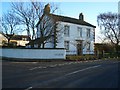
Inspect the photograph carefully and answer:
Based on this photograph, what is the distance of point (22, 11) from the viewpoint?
42250 mm

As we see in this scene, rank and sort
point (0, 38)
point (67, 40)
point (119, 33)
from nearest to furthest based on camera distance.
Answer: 1. point (67, 40)
2. point (0, 38)
3. point (119, 33)

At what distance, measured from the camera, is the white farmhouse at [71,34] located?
43719mm

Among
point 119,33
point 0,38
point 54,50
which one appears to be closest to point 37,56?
point 54,50

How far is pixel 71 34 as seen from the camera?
51.0m

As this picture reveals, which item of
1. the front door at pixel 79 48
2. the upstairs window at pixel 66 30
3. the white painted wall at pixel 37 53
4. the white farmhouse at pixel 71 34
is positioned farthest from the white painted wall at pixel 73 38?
the white painted wall at pixel 37 53

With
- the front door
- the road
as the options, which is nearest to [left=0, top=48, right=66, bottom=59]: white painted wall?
the front door

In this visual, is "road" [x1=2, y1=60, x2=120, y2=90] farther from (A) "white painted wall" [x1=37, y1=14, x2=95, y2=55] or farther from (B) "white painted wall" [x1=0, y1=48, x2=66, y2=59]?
(A) "white painted wall" [x1=37, y1=14, x2=95, y2=55]

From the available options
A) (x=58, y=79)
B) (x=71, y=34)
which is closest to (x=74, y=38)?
(x=71, y=34)

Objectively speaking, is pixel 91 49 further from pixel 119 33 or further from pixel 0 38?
pixel 0 38

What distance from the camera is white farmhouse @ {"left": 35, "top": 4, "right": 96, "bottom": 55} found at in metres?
43.7

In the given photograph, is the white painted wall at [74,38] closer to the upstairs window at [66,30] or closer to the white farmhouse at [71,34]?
the white farmhouse at [71,34]

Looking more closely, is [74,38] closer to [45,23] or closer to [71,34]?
[71,34]

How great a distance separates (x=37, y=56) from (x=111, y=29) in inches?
1509

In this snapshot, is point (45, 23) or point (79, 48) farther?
point (79, 48)
